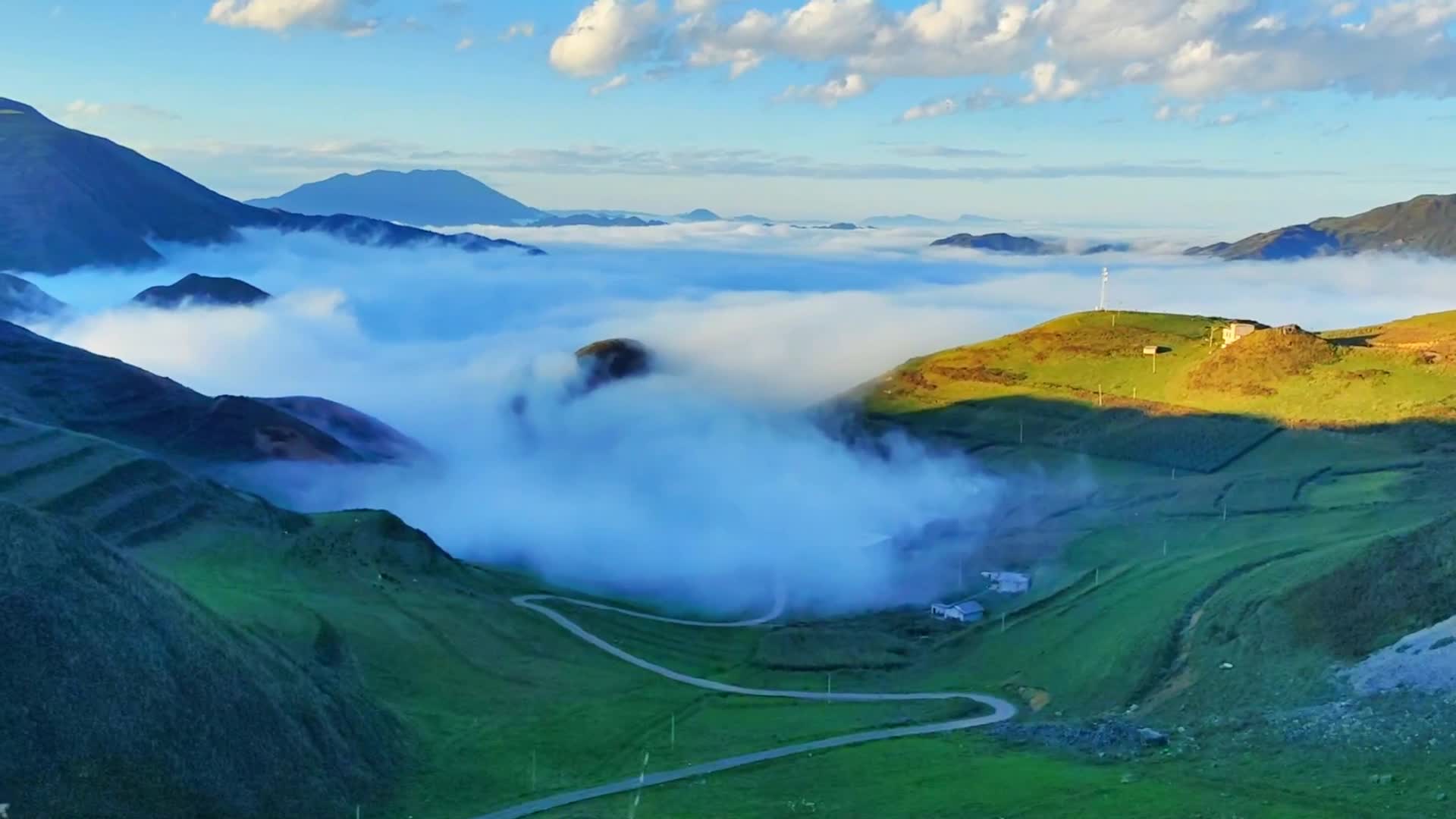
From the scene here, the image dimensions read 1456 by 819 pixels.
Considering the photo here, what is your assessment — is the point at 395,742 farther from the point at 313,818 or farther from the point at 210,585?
the point at 210,585

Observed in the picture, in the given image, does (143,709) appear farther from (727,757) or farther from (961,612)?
(961,612)

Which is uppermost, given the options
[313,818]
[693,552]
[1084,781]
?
[1084,781]

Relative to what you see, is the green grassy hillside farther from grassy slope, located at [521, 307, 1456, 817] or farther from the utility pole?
grassy slope, located at [521, 307, 1456, 817]

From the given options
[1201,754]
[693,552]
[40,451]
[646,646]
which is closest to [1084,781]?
[1201,754]

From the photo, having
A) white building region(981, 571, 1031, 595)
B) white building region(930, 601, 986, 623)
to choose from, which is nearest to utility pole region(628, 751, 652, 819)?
white building region(930, 601, 986, 623)

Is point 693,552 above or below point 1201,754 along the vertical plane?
below

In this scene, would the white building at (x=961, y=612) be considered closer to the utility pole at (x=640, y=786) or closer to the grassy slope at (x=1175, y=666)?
the grassy slope at (x=1175, y=666)

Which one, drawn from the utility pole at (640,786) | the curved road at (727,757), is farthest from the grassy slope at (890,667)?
the curved road at (727,757)
